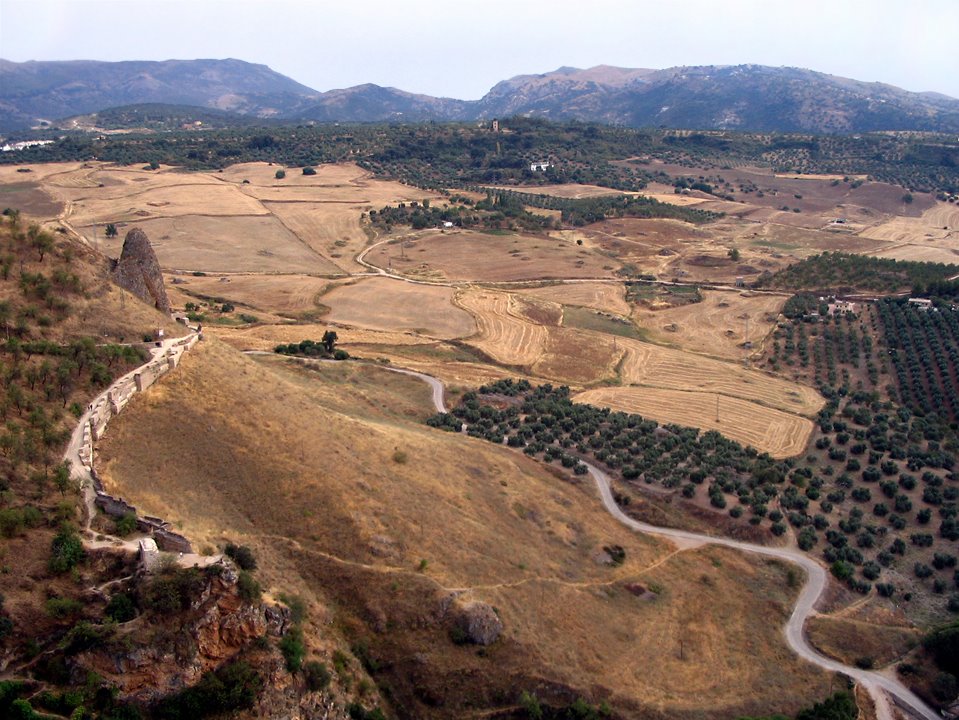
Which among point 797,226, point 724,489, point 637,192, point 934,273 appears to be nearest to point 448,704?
point 724,489

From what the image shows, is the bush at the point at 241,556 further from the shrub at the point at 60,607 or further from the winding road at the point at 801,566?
the shrub at the point at 60,607

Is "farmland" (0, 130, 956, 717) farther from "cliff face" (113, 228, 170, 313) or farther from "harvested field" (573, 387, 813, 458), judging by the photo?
"cliff face" (113, 228, 170, 313)

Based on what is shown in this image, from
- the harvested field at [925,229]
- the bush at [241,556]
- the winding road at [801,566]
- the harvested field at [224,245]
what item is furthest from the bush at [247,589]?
the harvested field at [925,229]

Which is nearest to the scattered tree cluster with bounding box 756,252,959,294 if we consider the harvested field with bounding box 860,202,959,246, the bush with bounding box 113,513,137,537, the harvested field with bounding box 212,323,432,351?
the harvested field with bounding box 860,202,959,246

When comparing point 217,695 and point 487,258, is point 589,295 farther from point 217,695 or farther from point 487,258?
point 217,695

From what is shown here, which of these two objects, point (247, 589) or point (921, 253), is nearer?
point (247, 589)

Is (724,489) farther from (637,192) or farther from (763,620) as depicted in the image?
(637,192)

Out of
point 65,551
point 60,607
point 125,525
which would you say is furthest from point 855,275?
point 60,607
